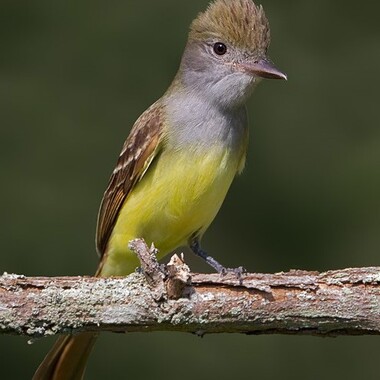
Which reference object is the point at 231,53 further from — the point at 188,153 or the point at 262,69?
the point at 188,153

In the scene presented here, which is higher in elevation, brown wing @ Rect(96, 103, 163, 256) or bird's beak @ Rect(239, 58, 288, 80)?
bird's beak @ Rect(239, 58, 288, 80)

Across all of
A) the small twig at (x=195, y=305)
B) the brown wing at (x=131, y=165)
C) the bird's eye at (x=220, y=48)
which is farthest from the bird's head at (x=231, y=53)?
the small twig at (x=195, y=305)

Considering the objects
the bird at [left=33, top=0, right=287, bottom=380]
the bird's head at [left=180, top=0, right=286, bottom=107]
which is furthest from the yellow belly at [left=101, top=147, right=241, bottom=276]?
the bird's head at [left=180, top=0, right=286, bottom=107]

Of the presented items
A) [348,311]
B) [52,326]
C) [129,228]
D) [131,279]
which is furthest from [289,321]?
[129,228]

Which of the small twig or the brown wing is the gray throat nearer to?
the brown wing

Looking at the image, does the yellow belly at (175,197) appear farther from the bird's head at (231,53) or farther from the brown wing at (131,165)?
the bird's head at (231,53)

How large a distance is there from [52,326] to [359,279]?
1.17 m

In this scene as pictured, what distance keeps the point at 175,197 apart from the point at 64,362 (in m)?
0.89

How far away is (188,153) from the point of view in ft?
15.9

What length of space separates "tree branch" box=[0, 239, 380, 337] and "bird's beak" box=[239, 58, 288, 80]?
119cm

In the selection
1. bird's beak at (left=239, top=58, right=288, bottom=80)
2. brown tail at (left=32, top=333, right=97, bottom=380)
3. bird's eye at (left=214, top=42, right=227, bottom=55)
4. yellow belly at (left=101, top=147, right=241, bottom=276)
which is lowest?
brown tail at (left=32, top=333, right=97, bottom=380)

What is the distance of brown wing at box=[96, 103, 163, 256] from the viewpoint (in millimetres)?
4961

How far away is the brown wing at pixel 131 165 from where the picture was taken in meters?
4.96

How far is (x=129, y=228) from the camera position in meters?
5.00
